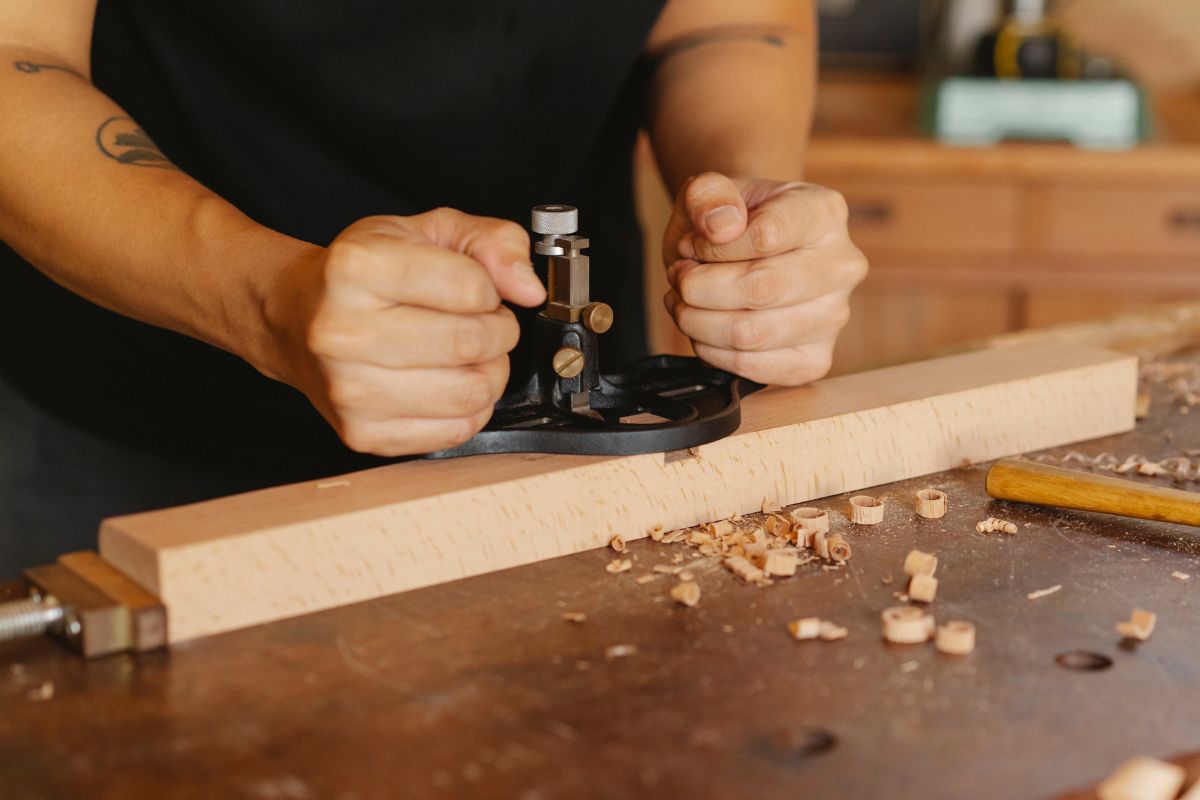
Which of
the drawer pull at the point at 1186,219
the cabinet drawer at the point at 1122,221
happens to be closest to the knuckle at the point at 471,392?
the cabinet drawer at the point at 1122,221

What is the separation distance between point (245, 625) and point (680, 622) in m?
0.31

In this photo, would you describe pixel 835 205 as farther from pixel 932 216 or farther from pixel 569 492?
pixel 932 216

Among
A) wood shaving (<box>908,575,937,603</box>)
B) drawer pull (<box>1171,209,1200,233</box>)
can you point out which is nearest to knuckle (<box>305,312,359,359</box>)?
wood shaving (<box>908,575,937,603</box>)

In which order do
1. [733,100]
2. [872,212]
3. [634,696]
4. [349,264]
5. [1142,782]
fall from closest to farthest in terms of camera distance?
[1142,782], [634,696], [349,264], [733,100], [872,212]

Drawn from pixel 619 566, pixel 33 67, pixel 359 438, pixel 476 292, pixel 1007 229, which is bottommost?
pixel 1007 229

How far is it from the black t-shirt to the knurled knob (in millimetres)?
489

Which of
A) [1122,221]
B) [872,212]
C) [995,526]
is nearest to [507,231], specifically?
[995,526]

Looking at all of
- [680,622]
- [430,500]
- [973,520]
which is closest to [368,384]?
[430,500]

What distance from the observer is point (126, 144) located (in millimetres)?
1210

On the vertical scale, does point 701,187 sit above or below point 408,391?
above

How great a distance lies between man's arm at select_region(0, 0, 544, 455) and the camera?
3.16 feet

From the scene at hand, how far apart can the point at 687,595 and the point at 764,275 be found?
399 millimetres

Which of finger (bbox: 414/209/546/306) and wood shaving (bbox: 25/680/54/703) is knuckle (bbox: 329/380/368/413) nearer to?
finger (bbox: 414/209/546/306)

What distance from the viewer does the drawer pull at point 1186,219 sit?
3225 mm
